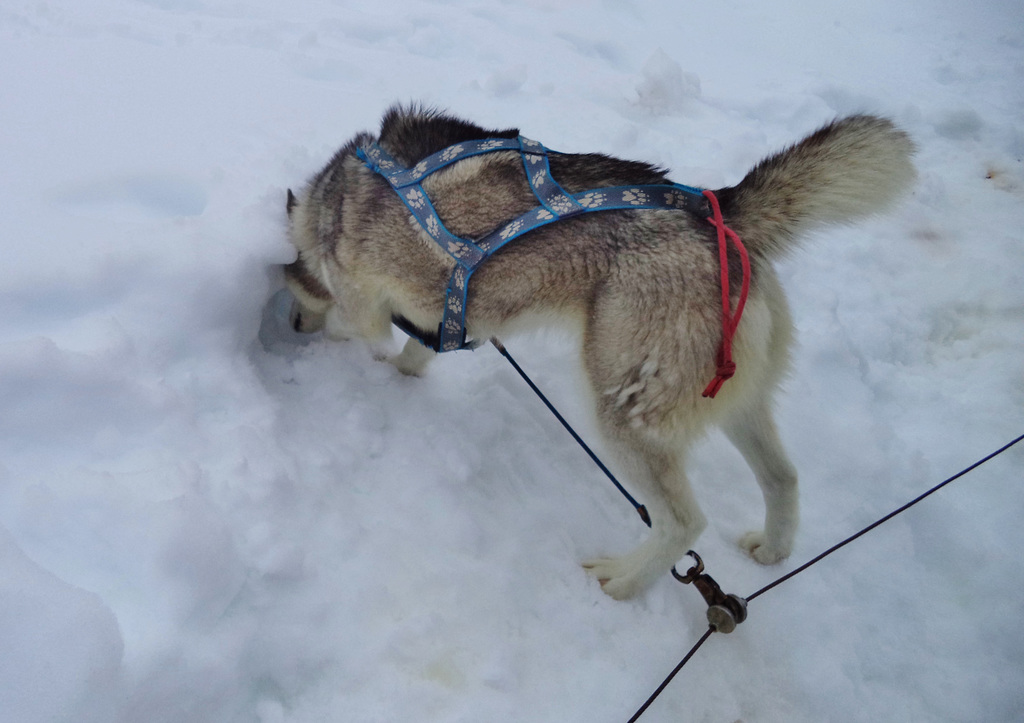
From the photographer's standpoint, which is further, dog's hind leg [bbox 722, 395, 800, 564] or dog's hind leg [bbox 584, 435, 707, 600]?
dog's hind leg [bbox 722, 395, 800, 564]

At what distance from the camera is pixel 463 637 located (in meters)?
2.06

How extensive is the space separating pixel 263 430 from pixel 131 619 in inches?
31.0

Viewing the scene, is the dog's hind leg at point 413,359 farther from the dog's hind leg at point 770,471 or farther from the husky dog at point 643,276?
the dog's hind leg at point 770,471

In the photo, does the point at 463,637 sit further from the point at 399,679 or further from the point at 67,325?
the point at 67,325

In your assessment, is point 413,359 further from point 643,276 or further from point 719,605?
point 719,605

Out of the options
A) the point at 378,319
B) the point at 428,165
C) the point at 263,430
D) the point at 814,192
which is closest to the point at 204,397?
the point at 263,430

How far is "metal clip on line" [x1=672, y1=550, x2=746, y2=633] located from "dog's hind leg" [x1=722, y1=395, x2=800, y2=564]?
47 centimetres

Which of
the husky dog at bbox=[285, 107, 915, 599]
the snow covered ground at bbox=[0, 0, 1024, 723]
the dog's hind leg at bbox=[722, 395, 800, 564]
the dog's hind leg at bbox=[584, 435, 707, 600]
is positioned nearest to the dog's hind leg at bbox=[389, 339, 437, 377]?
the snow covered ground at bbox=[0, 0, 1024, 723]

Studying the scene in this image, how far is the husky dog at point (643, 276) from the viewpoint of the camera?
1917 mm

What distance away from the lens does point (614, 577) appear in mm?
2312

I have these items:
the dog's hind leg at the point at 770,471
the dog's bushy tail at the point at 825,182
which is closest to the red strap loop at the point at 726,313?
the dog's bushy tail at the point at 825,182

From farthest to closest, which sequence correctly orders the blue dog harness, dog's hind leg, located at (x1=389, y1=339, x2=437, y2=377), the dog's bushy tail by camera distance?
dog's hind leg, located at (x1=389, y1=339, x2=437, y2=377) < the blue dog harness < the dog's bushy tail

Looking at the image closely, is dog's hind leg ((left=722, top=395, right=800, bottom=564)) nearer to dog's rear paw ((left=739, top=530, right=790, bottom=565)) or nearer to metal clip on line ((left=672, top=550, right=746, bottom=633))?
dog's rear paw ((left=739, top=530, right=790, bottom=565))

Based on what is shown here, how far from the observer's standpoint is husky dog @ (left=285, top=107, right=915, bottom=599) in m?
1.92
